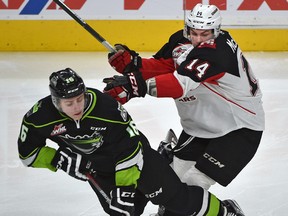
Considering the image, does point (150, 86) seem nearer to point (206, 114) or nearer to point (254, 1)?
point (206, 114)

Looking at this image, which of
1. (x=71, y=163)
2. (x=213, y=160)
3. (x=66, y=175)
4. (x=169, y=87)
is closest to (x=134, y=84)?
(x=169, y=87)

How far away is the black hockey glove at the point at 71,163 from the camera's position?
353 cm

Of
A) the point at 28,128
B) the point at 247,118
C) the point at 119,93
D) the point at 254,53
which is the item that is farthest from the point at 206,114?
the point at 254,53

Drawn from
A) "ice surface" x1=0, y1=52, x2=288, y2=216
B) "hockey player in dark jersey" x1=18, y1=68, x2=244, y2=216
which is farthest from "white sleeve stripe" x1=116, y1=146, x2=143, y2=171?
"ice surface" x1=0, y1=52, x2=288, y2=216

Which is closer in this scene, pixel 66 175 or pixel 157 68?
pixel 157 68

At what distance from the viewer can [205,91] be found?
12.5 feet

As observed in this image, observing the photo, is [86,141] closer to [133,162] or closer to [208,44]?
[133,162]

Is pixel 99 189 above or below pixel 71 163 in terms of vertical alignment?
below

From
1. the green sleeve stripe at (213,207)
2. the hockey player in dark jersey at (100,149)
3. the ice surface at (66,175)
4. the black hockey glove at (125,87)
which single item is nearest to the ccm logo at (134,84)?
the black hockey glove at (125,87)

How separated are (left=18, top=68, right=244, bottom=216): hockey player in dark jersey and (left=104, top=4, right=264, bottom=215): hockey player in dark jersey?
Result: 7.3 inches

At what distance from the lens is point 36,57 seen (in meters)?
6.82

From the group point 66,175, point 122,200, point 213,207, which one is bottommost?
point 66,175

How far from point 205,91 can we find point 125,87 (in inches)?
17.2

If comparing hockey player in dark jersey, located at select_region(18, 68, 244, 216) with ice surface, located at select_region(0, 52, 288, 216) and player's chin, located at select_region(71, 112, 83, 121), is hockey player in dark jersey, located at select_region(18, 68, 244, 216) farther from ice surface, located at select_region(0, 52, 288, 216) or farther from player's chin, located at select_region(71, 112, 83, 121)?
ice surface, located at select_region(0, 52, 288, 216)
